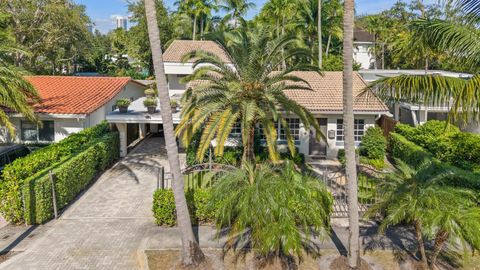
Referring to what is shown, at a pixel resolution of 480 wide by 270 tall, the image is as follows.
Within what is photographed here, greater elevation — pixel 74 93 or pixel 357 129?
pixel 74 93

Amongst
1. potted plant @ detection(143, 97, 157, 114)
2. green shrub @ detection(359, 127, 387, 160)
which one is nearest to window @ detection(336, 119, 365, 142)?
green shrub @ detection(359, 127, 387, 160)

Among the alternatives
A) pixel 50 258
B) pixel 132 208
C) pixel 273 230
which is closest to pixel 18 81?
pixel 132 208

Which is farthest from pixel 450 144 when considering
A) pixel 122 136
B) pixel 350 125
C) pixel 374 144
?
pixel 122 136

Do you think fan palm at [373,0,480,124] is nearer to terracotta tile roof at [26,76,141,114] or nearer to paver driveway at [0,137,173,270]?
paver driveway at [0,137,173,270]

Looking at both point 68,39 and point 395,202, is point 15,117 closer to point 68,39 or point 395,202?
point 395,202

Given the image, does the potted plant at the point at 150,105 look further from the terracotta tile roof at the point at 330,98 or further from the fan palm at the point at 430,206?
the fan palm at the point at 430,206

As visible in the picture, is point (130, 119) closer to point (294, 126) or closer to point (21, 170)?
point (21, 170)
